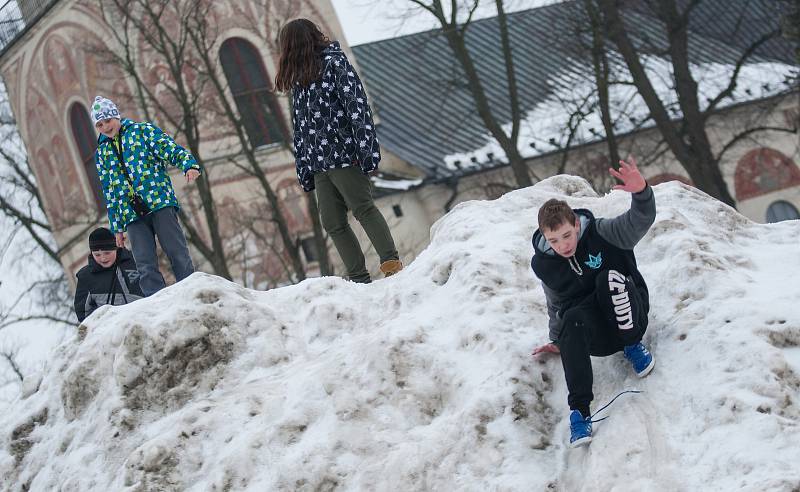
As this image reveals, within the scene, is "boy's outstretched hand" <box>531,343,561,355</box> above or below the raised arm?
below

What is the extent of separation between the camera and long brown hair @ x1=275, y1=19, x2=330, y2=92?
807 cm

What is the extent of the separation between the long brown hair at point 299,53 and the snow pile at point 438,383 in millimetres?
1421

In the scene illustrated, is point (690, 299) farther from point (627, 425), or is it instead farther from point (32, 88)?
point (32, 88)

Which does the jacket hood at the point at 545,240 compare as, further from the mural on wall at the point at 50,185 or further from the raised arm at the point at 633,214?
the mural on wall at the point at 50,185

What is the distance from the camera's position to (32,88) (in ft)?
94.2

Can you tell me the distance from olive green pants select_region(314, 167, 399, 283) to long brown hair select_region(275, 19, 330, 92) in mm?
684

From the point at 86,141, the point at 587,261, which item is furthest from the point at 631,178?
the point at 86,141

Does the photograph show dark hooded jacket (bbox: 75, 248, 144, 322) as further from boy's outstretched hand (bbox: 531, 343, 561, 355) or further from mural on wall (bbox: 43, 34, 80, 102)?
mural on wall (bbox: 43, 34, 80, 102)

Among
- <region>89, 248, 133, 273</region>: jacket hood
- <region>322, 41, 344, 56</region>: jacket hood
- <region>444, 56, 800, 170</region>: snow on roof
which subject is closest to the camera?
<region>322, 41, 344, 56</region>: jacket hood

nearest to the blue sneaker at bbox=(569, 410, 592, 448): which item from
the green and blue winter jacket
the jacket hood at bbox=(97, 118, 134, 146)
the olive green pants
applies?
the olive green pants

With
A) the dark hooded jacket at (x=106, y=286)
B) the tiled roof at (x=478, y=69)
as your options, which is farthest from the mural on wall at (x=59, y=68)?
the dark hooded jacket at (x=106, y=286)

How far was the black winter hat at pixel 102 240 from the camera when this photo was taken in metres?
8.80

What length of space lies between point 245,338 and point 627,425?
2.51 m

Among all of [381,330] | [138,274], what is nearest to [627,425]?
[381,330]
